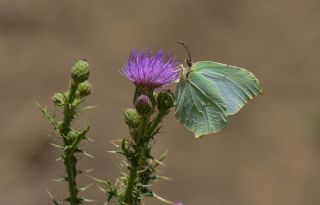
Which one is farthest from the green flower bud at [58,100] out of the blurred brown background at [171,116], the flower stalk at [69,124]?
the blurred brown background at [171,116]

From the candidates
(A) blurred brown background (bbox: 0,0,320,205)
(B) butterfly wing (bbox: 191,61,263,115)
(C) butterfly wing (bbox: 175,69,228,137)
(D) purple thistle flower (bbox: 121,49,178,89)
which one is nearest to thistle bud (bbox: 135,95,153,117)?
(D) purple thistle flower (bbox: 121,49,178,89)

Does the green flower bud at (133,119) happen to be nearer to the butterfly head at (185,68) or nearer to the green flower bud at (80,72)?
the green flower bud at (80,72)

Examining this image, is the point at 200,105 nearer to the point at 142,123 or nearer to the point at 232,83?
the point at 232,83

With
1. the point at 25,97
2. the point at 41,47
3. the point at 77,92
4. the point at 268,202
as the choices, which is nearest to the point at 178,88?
the point at 77,92

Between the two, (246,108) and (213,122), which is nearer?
(213,122)

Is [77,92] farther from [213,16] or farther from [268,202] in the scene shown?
[213,16]
